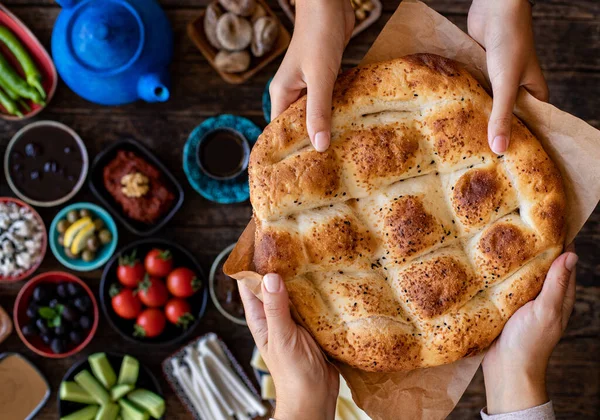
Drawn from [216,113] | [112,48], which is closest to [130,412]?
[216,113]

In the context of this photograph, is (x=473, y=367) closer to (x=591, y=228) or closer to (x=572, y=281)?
(x=572, y=281)

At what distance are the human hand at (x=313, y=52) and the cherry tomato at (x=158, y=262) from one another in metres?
1.41

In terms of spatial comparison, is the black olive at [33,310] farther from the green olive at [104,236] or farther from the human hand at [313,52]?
the human hand at [313,52]

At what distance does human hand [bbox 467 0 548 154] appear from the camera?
2.38 metres

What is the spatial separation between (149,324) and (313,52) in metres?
2.07

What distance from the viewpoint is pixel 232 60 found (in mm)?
3514

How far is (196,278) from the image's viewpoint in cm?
368

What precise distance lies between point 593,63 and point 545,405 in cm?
233

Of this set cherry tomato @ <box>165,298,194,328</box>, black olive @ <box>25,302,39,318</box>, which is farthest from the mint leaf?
cherry tomato @ <box>165,298,194,328</box>

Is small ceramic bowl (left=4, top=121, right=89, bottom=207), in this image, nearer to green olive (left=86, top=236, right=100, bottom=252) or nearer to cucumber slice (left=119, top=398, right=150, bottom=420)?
green olive (left=86, top=236, right=100, bottom=252)

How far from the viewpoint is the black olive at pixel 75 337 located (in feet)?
12.1

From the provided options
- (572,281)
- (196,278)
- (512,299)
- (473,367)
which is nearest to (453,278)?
(512,299)

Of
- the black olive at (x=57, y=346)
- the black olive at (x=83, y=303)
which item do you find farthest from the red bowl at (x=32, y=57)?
the black olive at (x=57, y=346)

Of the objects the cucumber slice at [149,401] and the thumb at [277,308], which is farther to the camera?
the cucumber slice at [149,401]
